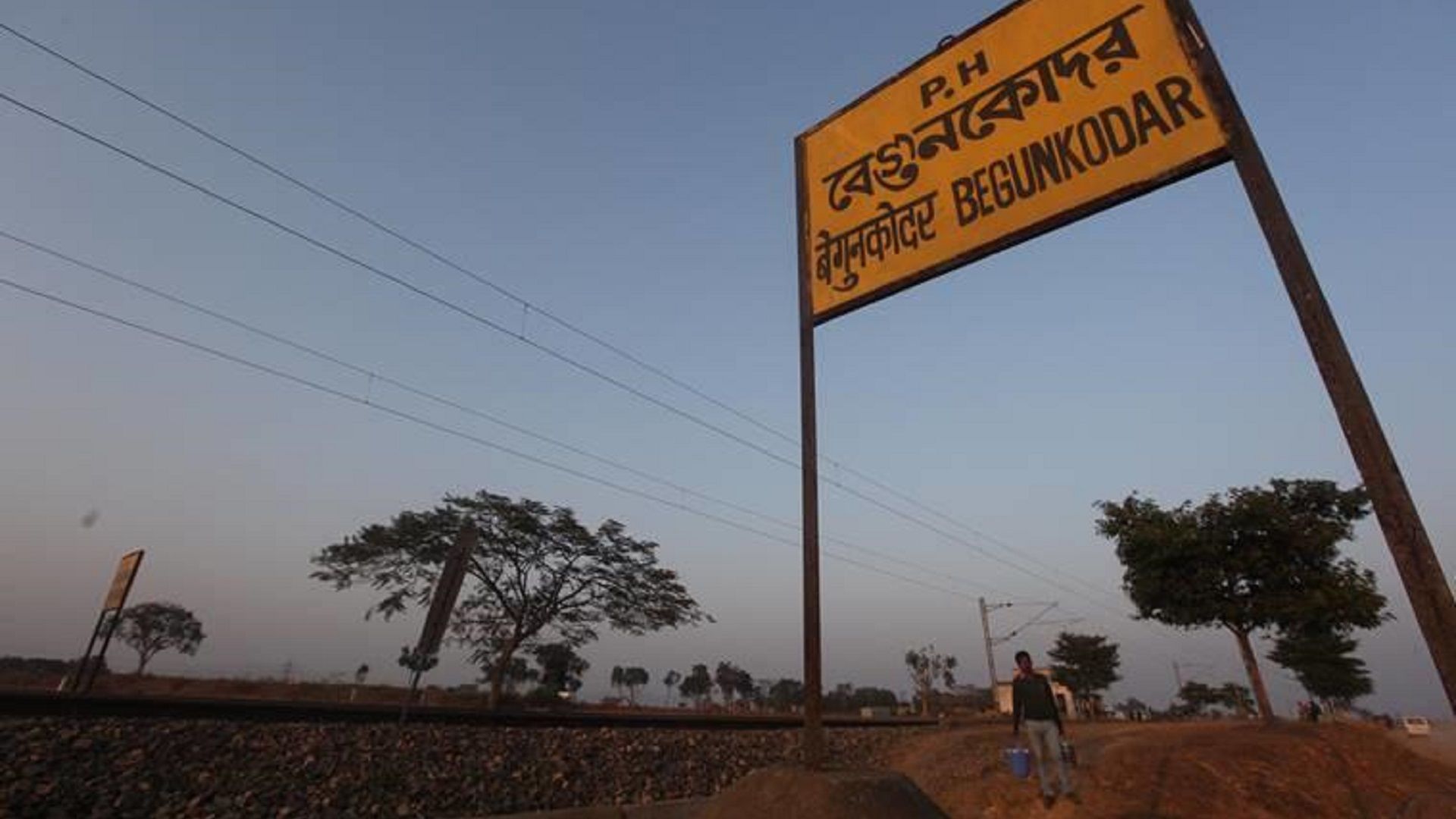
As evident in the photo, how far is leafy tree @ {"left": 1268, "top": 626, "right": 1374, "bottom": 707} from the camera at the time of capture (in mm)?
43500

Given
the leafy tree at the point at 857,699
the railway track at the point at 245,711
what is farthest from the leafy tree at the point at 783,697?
the railway track at the point at 245,711

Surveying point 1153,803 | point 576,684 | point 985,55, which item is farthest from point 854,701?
point 985,55

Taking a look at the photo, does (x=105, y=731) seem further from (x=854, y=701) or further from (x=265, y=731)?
(x=854, y=701)

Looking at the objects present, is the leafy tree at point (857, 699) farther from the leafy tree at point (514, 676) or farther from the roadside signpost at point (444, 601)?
the roadside signpost at point (444, 601)

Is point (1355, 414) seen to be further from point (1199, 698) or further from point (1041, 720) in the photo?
point (1199, 698)

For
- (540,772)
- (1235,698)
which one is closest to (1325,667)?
(1235,698)

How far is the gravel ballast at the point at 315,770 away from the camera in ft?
14.8

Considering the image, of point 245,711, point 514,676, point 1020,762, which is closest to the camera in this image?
point 245,711

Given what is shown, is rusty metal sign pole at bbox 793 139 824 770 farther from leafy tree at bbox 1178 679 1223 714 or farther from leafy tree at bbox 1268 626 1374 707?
leafy tree at bbox 1178 679 1223 714

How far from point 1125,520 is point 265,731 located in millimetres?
23166

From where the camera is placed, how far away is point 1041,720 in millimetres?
8688

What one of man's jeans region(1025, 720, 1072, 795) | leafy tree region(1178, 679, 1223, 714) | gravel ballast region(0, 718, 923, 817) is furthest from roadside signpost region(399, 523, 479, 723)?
leafy tree region(1178, 679, 1223, 714)

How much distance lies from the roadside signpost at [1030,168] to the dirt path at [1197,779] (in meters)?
8.05

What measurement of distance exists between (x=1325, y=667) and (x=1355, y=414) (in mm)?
61951
